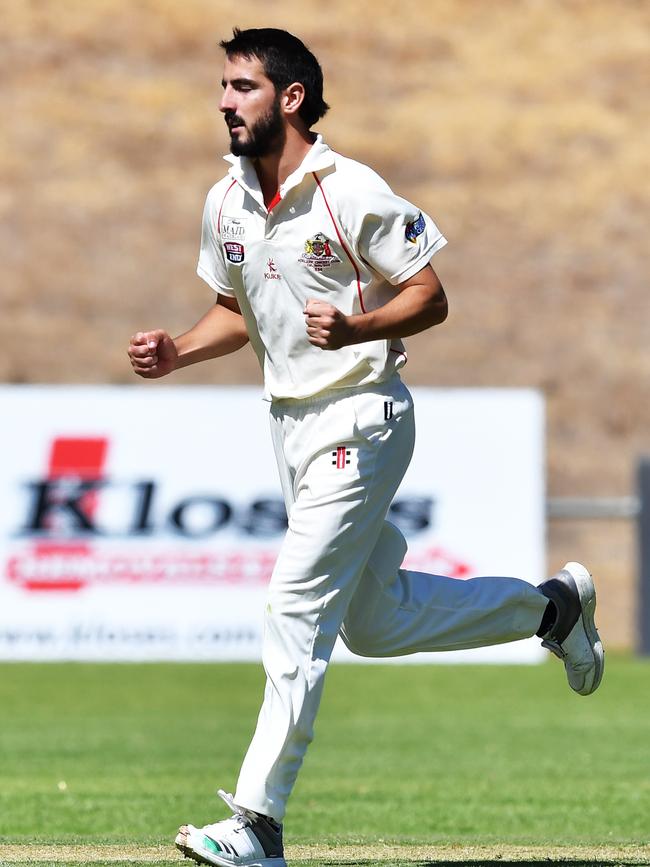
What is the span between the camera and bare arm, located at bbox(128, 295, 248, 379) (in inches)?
255

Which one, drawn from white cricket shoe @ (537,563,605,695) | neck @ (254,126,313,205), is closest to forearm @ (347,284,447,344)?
neck @ (254,126,313,205)

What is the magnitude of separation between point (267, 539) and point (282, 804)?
35.6 ft

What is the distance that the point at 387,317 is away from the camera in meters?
5.92

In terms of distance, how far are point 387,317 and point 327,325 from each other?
28cm

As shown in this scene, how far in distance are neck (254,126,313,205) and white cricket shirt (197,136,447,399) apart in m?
0.05

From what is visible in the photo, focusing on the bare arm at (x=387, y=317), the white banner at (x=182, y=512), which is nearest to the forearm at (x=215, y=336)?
the bare arm at (x=387, y=317)

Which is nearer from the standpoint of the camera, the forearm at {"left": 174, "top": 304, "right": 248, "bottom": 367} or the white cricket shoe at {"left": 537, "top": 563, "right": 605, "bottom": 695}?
the forearm at {"left": 174, "top": 304, "right": 248, "bottom": 367}

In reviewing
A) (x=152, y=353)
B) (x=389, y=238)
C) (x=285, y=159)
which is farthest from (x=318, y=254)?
(x=152, y=353)

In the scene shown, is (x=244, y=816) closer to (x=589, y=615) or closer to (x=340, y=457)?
(x=340, y=457)

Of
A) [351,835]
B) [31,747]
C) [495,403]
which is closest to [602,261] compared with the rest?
[495,403]

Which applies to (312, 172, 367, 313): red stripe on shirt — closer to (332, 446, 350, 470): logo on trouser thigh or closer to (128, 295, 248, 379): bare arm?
(332, 446, 350, 470): logo on trouser thigh

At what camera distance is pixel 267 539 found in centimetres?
1683

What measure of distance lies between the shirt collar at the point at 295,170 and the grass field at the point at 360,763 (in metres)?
2.28

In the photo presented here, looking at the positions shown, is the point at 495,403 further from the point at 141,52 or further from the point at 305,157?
the point at 141,52
